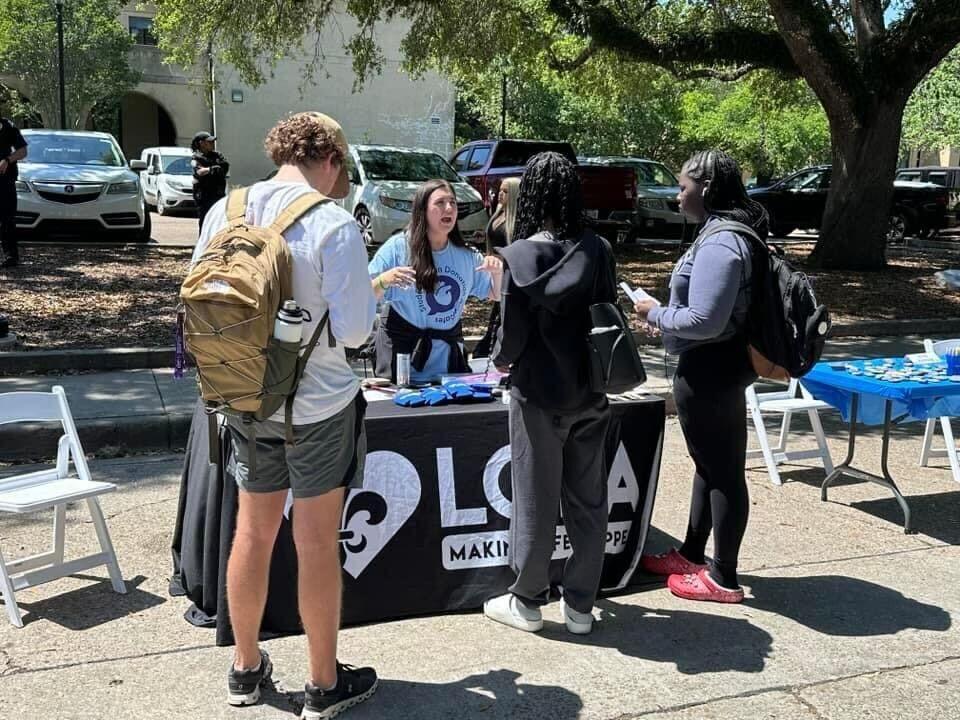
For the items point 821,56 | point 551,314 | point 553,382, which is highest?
point 821,56

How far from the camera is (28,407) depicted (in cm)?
436

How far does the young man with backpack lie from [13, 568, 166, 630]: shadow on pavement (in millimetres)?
1105

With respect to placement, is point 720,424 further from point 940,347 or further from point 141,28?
point 141,28

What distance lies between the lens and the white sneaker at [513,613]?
3.88 meters

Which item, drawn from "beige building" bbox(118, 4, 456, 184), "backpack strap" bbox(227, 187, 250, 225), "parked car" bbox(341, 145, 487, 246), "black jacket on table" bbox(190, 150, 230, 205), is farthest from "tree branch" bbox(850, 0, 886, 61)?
"beige building" bbox(118, 4, 456, 184)

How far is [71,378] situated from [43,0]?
1147 inches

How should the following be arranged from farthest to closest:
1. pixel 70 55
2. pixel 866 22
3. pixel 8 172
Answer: pixel 70 55, pixel 866 22, pixel 8 172

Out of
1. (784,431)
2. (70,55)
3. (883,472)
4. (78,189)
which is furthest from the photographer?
(70,55)

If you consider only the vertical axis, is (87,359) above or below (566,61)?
below

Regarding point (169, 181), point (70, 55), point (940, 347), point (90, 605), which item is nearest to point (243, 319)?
point (90, 605)

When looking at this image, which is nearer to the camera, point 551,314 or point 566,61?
point 551,314

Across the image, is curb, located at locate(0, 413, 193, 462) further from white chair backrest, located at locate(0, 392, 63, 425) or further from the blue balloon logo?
the blue balloon logo

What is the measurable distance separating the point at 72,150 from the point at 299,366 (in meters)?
13.6

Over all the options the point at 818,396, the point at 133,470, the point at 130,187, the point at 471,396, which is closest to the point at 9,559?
the point at 133,470
